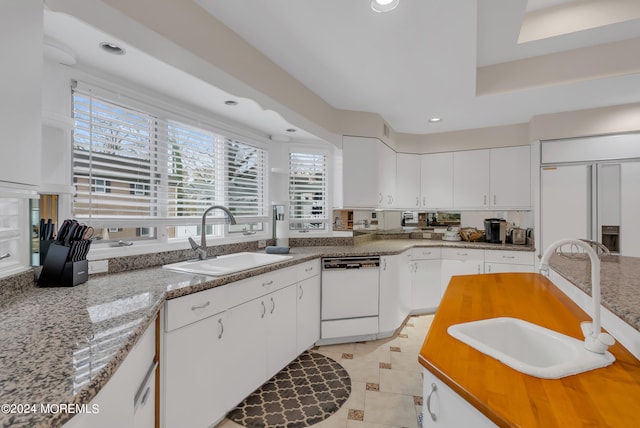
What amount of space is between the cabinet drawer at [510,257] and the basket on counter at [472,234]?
433mm

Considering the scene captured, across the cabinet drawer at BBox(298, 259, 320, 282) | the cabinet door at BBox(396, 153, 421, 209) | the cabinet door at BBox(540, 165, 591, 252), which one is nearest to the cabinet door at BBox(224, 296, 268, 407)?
the cabinet drawer at BBox(298, 259, 320, 282)

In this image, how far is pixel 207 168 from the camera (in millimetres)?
2561

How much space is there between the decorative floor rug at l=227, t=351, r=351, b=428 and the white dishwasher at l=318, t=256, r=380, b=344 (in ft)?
1.28

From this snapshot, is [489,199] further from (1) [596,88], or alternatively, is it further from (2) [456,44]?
(2) [456,44]

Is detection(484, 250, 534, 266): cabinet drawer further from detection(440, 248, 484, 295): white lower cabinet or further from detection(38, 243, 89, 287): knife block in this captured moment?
detection(38, 243, 89, 287): knife block

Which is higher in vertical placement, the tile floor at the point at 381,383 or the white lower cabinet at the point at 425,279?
the white lower cabinet at the point at 425,279

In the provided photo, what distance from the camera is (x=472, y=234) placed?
4.04m

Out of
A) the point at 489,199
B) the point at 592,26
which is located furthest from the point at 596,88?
the point at 489,199

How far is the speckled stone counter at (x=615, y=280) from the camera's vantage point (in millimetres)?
1019

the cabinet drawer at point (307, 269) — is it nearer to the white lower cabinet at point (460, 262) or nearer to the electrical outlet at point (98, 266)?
the electrical outlet at point (98, 266)

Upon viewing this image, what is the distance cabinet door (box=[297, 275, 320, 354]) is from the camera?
8.39 ft

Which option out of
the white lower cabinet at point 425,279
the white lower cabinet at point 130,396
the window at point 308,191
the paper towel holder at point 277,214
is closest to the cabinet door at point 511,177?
the white lower cabinet at point 425,279

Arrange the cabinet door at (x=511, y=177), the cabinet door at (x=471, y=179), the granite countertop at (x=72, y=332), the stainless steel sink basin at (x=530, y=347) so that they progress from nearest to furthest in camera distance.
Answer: the granite countertop at (x=72, y=332) → the stainless steel sink basin at (x=530, y=347) → the cabinet door at (x=511, y=177) → the cabinet door at (x=471, y=179)

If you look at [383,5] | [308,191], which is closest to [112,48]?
[383,5]
